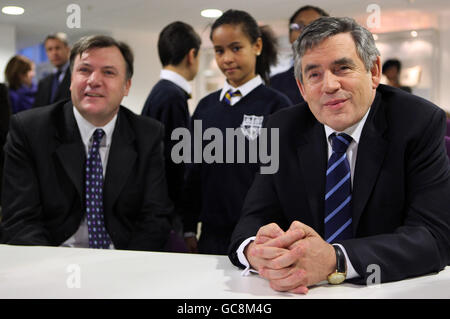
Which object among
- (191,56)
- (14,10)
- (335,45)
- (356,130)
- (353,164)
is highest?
(14,10)

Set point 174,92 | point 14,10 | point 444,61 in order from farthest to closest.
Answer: point 444,61 → point 14,10 → point 174,92

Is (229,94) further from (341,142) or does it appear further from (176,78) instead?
(341,142)

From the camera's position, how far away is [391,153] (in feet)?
4.59

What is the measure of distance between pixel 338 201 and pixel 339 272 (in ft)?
1.16

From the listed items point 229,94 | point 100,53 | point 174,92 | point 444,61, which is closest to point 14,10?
point 174,92

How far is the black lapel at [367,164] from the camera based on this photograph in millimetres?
1390

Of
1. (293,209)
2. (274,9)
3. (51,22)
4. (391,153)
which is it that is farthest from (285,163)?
(51,22)

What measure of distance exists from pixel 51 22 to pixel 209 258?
8425 millimetres

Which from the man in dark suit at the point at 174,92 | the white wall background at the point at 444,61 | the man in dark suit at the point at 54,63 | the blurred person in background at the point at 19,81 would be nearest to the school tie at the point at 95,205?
the man in dark suit at the point at 174,92

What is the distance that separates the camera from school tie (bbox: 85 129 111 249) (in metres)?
1.98

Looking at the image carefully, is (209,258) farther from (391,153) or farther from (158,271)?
(391,153)

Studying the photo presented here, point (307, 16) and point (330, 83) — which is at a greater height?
point (307, 16)

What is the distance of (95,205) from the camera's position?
6.50 feet

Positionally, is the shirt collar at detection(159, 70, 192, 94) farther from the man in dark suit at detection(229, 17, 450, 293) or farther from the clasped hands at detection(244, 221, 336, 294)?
the clasped hands at detection(244, 221, 336, 294)
